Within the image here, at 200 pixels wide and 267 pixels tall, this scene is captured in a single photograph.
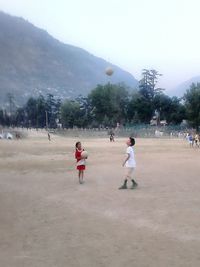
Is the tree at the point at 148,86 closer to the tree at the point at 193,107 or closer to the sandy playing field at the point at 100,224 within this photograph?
the tree at the point at 193,107

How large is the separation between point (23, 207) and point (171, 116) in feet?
302

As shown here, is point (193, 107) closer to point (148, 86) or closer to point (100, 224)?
point (148, 86)

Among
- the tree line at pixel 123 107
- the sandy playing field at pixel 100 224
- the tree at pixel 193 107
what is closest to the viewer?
the sandy playing field at pixel 100 224

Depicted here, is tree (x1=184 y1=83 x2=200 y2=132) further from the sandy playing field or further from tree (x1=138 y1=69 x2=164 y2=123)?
the sandy playing field

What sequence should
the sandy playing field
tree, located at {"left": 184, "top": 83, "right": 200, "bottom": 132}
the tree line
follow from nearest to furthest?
the sandy playing field → tree, located at {"left": 184, "top": 83, "right": 200, "bottom": 132} → the tree line

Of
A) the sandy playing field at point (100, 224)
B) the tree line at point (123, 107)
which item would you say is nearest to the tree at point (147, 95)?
the tree line at point (123, 107)

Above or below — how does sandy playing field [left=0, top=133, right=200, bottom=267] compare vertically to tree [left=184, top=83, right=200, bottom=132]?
below

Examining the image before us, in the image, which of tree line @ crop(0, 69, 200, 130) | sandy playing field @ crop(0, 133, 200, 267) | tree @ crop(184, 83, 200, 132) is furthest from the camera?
tree line @ crop(0, 69, 200, 130)

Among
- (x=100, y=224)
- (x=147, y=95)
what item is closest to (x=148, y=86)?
(x=147, y=95)

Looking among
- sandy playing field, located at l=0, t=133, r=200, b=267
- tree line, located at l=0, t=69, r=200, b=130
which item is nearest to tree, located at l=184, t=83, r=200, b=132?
tree line, located at l=0, t=69, r=200, b=130

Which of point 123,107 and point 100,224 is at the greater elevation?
point 123,107

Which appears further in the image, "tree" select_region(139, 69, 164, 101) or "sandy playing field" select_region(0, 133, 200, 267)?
"tree" select_region(139, 69, 164, 101)

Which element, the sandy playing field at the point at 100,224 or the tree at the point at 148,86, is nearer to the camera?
the sandy playing field at the point at 100,224

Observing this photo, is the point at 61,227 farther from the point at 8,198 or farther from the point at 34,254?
the point at 8,198
